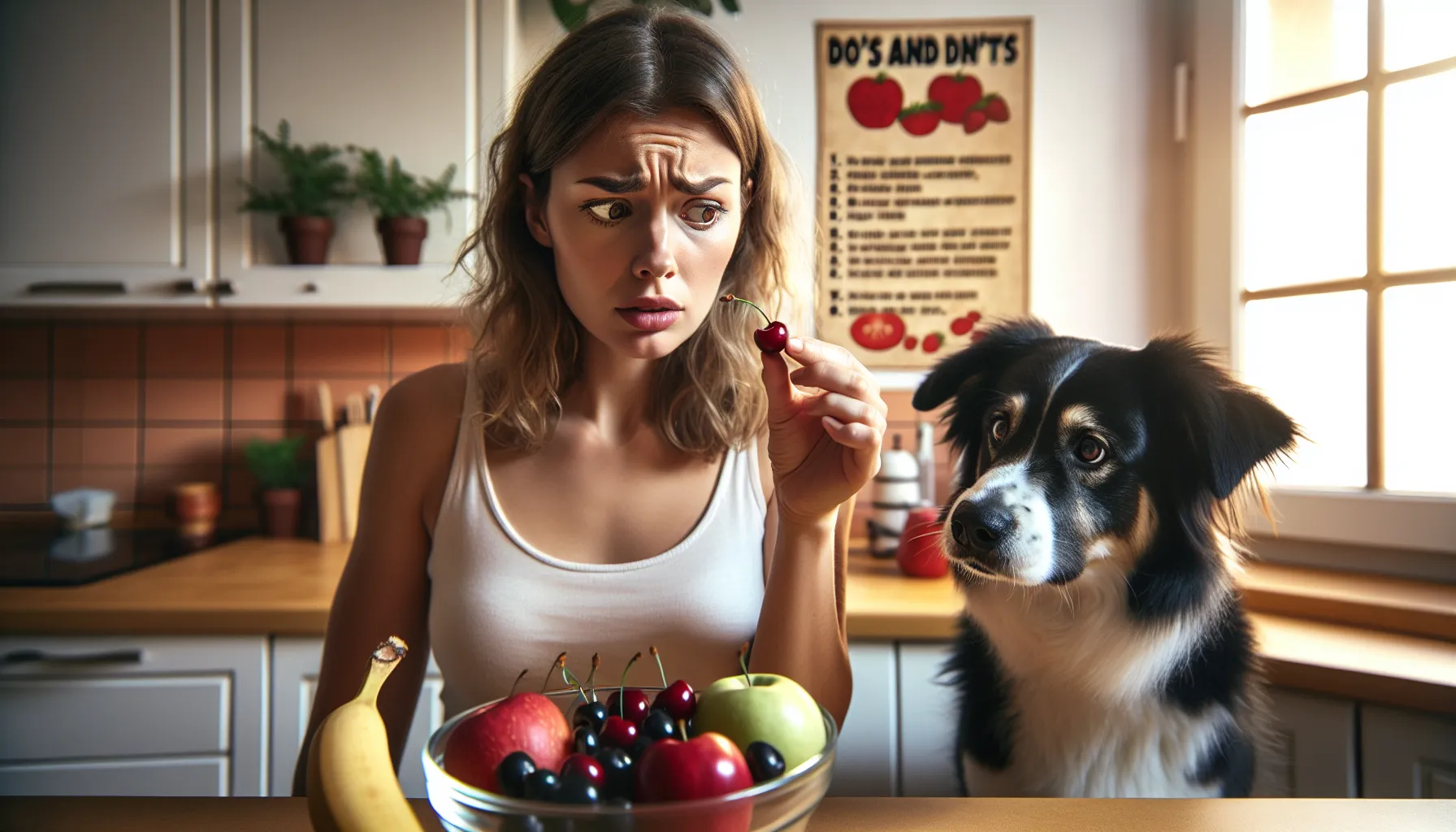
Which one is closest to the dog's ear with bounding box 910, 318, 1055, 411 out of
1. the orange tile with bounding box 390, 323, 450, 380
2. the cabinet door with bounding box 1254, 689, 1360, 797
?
the cabinet door with bounding box 1254, 689, 1360, 797

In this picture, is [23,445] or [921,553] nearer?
[921,553]

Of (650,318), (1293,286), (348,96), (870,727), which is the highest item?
(348,96)

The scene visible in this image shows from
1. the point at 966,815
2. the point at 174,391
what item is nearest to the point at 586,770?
the point at 966,815

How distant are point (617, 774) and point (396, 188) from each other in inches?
61.6

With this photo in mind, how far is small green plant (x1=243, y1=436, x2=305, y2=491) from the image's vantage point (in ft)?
6.61

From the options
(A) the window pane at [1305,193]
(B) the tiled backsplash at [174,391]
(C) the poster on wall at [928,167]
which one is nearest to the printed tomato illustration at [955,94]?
(C) the poster on wall at [928,167]

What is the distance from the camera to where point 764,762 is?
455 mm

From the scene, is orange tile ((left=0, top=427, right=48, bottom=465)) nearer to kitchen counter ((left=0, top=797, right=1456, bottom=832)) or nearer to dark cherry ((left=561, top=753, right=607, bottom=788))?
kitchen counter ((left=0, top=797, right=1456, bottom=832))

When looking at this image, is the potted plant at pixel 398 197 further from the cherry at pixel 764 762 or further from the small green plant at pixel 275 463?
the cherry at pixel 764 762

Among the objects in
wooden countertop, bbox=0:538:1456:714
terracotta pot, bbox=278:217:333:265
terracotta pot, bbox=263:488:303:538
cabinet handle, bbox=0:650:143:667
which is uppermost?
terracotta pot, bbox=278:217:333:265

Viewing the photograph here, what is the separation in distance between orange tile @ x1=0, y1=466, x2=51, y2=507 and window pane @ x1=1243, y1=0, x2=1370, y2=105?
3.03m

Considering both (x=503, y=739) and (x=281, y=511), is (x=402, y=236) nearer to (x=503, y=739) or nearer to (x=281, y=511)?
(x=281, y=511)

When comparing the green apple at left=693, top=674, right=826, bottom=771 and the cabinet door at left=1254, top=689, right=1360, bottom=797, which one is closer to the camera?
the green apple at left=693, top=674, right=826, bottom=771

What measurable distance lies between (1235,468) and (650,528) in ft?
2.20
